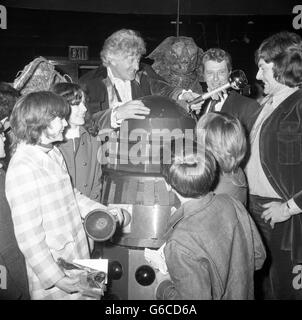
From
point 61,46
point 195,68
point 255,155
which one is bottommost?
point 255,155

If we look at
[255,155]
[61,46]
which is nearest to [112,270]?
[255,155]

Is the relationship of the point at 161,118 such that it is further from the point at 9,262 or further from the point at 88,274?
the point at 9,262

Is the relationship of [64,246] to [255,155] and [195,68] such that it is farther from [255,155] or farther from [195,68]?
[195,68]

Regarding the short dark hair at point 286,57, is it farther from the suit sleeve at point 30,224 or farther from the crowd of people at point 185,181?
the suit sleeve at point 30,224

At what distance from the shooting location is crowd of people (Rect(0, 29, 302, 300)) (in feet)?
3.49

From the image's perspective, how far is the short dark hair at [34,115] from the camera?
1213 mm

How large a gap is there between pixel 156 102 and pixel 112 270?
0.69m

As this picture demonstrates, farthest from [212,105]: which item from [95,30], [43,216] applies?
[95,30]

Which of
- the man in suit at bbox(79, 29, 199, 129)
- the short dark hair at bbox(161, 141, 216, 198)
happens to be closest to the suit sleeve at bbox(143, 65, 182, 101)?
the man in suit at bbox(79, 29, 199, 129)

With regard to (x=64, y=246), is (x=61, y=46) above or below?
above

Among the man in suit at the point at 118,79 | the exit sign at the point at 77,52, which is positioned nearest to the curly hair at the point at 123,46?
the man in suit at the point at 118,79

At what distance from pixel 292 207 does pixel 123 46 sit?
104 centimetres

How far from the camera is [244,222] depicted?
1.12 m
